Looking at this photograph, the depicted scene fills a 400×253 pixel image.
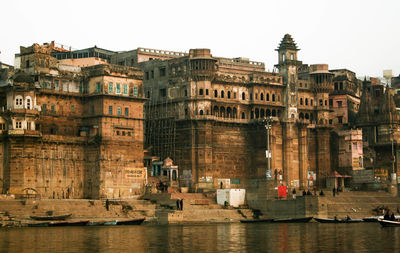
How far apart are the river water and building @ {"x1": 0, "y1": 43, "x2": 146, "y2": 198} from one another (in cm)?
1491

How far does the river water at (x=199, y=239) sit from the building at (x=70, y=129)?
14.9 metres

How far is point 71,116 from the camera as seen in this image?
101562 millimetres

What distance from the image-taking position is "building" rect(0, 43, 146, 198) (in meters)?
92.6

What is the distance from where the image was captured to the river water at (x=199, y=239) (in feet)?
196

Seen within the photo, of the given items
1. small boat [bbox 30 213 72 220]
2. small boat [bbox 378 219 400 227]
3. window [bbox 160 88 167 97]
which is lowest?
small boat [bbox 378 219 400 227]

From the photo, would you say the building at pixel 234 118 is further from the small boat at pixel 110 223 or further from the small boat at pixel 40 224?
the small boat at pixel 40 224

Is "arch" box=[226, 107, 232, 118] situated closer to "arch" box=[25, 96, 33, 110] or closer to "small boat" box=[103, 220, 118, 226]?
"arch" box=[25, 96, 33, 110]

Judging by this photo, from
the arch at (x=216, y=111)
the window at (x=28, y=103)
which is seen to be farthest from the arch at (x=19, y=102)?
→ the arch at (x=216, y=111)

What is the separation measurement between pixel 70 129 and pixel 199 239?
37.6 metres

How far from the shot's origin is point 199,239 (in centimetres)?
6794

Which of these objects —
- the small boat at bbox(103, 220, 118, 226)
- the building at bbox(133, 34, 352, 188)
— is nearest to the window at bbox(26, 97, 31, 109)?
the small boat at bbox(103, 220, 118, 226)

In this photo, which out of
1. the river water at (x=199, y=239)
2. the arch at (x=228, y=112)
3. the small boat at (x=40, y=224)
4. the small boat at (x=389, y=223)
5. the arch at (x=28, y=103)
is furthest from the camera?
the arch at (x=228, y=112)

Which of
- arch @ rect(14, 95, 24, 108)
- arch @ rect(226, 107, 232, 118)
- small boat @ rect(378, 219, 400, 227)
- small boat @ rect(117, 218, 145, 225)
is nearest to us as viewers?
small boat @ rect(378, 219, 400, 227)

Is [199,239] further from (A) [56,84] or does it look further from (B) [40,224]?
(A) [56,84]
